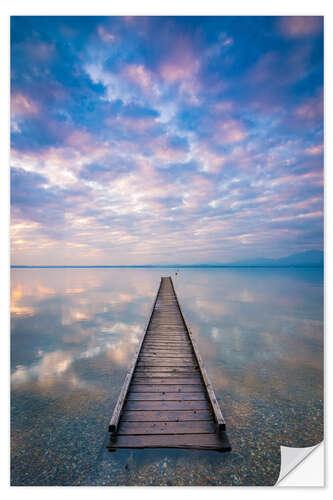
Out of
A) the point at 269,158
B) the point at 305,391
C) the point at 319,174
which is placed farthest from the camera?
the point at 269,158

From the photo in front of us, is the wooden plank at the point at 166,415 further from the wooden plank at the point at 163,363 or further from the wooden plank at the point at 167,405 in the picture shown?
the wooden plank at the point at 163,363

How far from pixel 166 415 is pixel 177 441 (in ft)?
1.60

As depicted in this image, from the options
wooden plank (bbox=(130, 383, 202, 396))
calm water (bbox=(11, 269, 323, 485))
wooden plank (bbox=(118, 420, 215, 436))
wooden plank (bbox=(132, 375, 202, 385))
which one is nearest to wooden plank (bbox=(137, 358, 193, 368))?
wooden plank (bbox=(132, 375, 202, 385))

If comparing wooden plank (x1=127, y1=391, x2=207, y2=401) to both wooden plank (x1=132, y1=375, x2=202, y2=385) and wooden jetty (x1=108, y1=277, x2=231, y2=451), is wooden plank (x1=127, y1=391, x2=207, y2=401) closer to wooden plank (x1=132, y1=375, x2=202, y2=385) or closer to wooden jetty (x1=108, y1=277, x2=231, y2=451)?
wooden jetty (x1=108, y1=277, x2=231, y2=451)

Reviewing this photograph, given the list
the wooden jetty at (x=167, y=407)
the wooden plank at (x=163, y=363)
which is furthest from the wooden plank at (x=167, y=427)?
the wooden plank at (x=163, y=363)

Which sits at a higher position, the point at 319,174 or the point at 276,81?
the point at 276,81

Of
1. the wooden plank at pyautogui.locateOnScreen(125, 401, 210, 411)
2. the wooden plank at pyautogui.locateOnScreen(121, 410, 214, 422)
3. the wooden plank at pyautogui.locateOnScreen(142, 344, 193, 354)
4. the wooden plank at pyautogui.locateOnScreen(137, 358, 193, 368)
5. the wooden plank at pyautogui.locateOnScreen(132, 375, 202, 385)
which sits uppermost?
the wooden plank at pyautogui.locateOnScreen(121, 410, 214, 422)

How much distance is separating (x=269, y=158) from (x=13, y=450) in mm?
8170

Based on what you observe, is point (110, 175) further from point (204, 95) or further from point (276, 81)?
point (276, 81)

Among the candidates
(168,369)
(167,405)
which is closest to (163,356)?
(168,369)

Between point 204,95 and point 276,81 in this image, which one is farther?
point 204,95

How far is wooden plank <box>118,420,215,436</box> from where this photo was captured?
315 cm

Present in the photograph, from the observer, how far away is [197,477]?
279 centimetres
